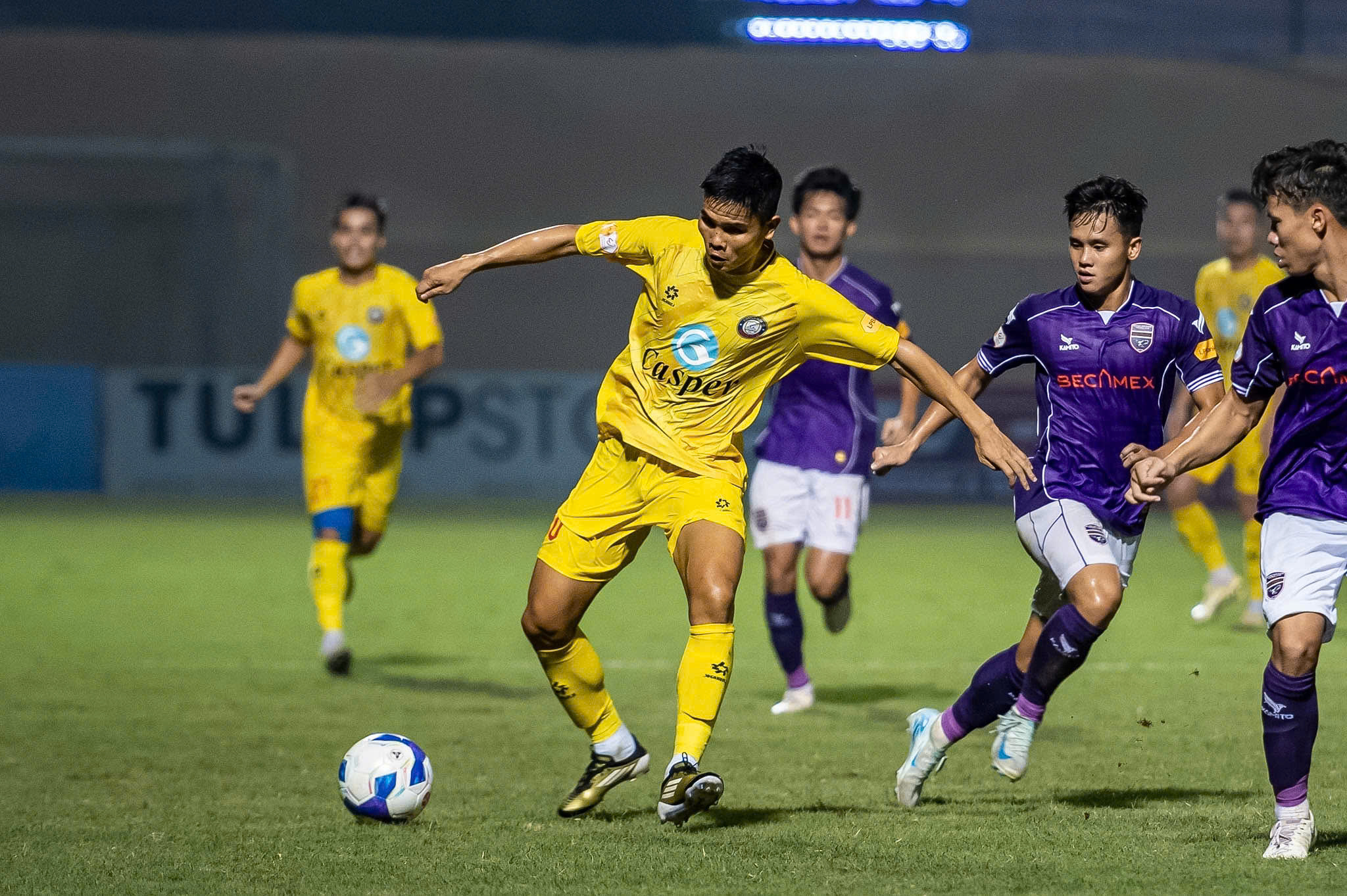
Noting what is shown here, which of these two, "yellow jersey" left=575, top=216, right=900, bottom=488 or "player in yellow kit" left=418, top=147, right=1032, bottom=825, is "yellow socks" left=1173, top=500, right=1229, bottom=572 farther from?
"yellow jersey" left=575, top=216, right=900, bottom=488

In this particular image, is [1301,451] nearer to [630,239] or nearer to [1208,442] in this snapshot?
[1208,442]

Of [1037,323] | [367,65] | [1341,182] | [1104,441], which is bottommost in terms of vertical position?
[1104,441]

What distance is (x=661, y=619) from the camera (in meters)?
10.6

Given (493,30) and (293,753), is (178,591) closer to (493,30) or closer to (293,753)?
(293,753)

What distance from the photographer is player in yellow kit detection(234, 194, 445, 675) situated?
28.0 feet

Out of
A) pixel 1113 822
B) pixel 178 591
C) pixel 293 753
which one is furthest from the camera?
pixel 178 591

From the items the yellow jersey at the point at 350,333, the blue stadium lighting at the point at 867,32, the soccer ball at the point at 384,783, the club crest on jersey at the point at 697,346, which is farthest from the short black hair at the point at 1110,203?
the blue stadium lighting at the point at 867,32

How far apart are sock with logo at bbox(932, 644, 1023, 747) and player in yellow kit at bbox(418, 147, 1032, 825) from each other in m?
0.67

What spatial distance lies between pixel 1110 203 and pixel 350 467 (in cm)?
462

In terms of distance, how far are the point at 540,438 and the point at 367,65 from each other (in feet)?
31.8

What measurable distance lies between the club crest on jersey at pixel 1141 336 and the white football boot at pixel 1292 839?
1.54m

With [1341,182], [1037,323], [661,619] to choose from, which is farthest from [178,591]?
[1341,182]

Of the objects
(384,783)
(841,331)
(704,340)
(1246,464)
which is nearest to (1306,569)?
(841,331)

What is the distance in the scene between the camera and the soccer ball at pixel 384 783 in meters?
4.98
